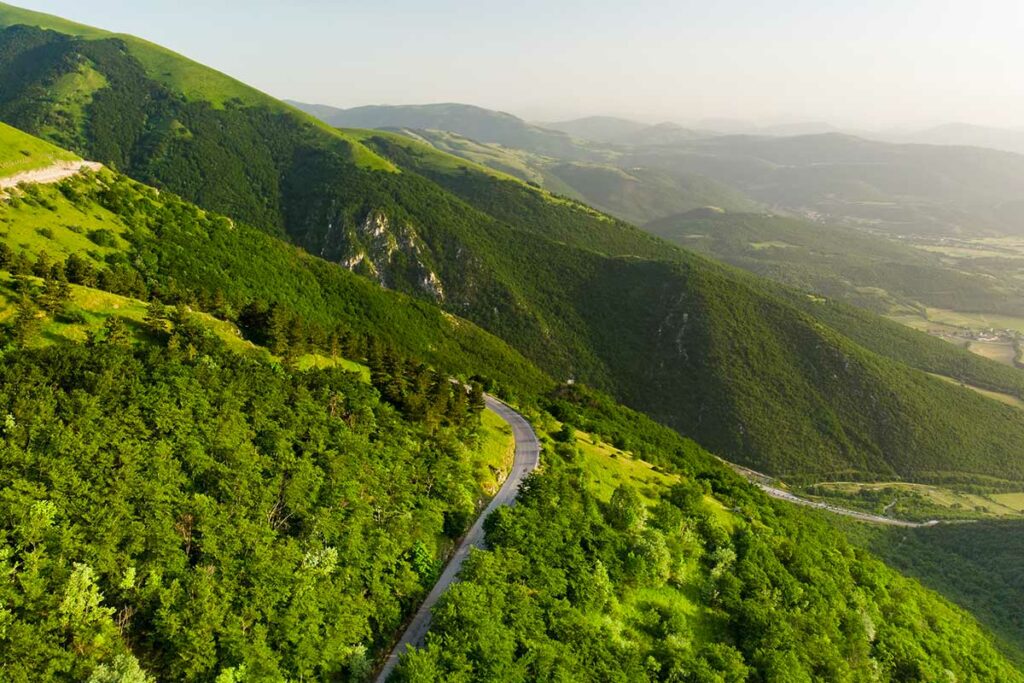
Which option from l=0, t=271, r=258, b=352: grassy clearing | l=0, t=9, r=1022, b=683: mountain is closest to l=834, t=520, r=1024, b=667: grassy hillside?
l=0, t=9, r=1022, b=683: mountain

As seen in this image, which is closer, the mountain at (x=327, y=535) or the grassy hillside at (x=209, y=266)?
the mountain at (x=327, y=535)

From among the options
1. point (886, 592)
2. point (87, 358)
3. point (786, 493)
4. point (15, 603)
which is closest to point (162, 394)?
point (87, 358)

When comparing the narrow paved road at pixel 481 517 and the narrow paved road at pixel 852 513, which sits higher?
the narrow paved road at pixel 481 517

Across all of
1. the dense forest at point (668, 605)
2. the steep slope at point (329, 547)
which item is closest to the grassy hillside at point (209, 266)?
the steep slope at point (329, 547)

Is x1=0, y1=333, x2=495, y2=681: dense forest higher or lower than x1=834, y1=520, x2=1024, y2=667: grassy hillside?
higher

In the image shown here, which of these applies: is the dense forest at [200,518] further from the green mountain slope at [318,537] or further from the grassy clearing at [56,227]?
the grassy clearing at [56,227]

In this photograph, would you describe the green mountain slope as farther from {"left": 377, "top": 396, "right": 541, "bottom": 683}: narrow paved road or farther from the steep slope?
Answer: {"left": 377, "top": 396, "right": 541, "bottom": 683}: narrow paved road
